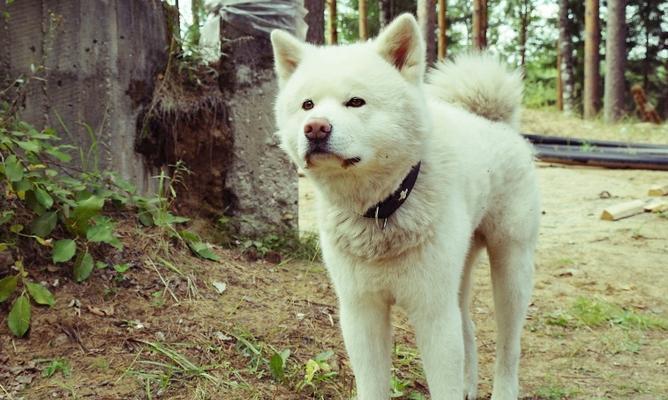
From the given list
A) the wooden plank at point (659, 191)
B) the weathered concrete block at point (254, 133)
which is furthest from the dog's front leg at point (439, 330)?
the wooden plank at point (659, 191)

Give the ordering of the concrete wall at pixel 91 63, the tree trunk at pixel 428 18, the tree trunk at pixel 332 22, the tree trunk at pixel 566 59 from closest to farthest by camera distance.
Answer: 1. the concrete wall at pixel 91 63
2. the tree trunk at pixel 428 18
3. the tree trunk at pixel 332 22
4. the tree trunk at pixel 566 59

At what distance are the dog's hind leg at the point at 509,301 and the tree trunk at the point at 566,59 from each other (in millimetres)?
16882

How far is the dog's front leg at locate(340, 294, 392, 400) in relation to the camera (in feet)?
8.50

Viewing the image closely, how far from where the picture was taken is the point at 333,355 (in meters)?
3.38

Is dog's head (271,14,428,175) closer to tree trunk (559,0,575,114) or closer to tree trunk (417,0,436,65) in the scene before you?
tree trunk (417,0,436,65)

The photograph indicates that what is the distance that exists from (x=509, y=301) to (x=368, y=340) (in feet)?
3.24

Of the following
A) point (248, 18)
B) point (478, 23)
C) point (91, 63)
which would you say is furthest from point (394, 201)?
point (478, 23)

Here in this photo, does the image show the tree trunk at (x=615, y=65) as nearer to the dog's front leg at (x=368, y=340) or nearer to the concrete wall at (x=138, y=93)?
the concrete wall at (x=138, y=93)

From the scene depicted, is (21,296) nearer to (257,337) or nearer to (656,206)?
(257,337)

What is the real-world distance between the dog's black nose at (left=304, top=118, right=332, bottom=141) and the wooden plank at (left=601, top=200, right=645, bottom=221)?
5.60 meters

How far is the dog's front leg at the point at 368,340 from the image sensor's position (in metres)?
2.59

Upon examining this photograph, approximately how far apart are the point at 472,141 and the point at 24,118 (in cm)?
255

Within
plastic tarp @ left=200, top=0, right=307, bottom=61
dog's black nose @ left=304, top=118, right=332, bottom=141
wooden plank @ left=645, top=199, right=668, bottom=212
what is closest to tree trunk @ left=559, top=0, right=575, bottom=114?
wooden plank @ left=645, top=199, right=668, bottom=212

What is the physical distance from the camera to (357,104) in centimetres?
238
